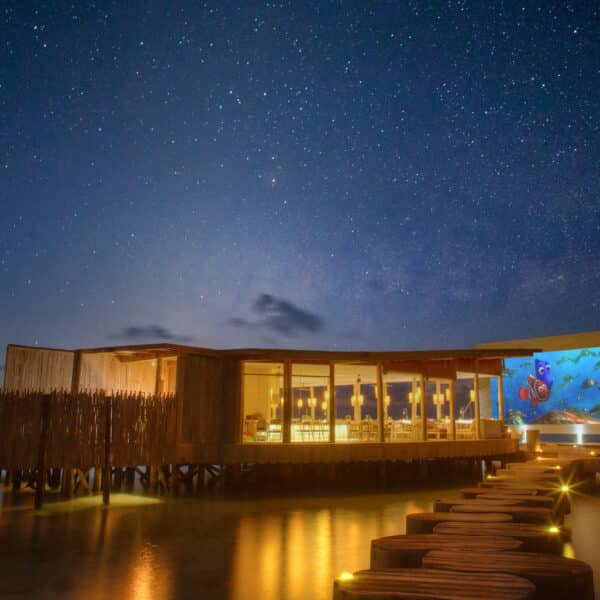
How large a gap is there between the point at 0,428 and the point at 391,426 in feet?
39.2

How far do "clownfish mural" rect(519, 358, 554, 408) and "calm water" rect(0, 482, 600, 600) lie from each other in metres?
18.6

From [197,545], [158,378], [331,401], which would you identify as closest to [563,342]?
[331,401]

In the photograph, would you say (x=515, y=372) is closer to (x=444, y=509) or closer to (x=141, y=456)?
(x=141, y=456)

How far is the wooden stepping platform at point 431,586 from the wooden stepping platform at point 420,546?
94 cm

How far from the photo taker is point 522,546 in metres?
5.89

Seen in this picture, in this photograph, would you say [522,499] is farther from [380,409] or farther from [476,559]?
[380,409]

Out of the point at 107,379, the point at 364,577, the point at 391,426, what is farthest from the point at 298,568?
the point at 391,426

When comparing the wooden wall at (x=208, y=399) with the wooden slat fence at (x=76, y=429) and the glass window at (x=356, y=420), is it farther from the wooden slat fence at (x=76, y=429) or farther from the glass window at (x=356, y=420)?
the glass window at (x=356, y=420)

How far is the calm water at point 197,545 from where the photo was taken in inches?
277

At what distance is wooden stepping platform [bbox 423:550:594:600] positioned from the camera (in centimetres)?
484

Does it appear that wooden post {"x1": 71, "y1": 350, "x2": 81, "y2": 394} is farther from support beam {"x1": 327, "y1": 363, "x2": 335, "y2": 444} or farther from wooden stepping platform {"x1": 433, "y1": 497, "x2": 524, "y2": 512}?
wooden stepping platform {"x1": 433, "y1": 497, "x2": 524, "y2": 512}

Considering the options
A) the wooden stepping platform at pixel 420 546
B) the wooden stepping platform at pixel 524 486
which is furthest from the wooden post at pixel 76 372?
the wooden stepping platform at pixel 420 546

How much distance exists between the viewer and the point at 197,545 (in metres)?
9.38

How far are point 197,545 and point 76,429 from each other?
5.88 m
